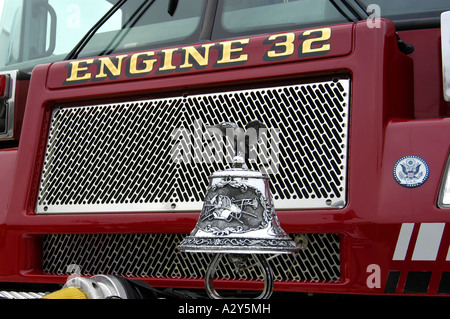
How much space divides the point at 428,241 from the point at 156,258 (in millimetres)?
1133

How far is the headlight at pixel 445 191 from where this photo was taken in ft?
7.60

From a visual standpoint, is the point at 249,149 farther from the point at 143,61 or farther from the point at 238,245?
the point at 238,245

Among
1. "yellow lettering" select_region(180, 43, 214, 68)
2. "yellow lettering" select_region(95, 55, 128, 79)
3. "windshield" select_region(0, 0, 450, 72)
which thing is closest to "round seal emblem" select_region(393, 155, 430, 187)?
"windshield" select_region(0, 0, 450, 72)

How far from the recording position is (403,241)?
2.34 m

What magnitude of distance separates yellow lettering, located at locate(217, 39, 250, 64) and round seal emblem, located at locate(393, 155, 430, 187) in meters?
0.77

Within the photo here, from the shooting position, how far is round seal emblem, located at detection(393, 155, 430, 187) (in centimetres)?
236

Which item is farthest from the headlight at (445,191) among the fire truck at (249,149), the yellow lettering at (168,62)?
the yellow lettering at (168,62)

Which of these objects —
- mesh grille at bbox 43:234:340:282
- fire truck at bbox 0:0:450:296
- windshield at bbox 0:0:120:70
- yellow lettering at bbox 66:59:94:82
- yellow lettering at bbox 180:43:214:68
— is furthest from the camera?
windshield at bbox 0:0:120:70

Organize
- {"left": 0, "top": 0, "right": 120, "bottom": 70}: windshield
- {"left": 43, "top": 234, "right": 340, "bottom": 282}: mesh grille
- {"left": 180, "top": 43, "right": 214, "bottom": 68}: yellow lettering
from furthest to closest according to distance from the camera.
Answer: {"left": 0, "top": 0, "right": 120, "bottom": 70}: windshield, {"left": 180, "top": 43, "right": 214, "bottom": 68}: yellow lettering, {"left": 43, "top": 234, "right": 340, "bottom": 282}: mesh grille

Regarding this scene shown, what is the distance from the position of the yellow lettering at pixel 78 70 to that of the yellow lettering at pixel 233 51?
66cm

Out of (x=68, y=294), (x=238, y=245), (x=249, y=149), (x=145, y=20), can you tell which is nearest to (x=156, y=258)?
(x=249, y=149)

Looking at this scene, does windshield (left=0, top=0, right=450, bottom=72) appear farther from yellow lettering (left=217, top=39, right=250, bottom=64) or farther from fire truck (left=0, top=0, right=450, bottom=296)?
yellow lettering (left=217, top=39, right=250, bottom=64)

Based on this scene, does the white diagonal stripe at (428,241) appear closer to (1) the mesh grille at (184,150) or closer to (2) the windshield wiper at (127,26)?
(1) the mesh grille at (184,150)

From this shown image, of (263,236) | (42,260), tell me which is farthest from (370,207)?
(42,260)
